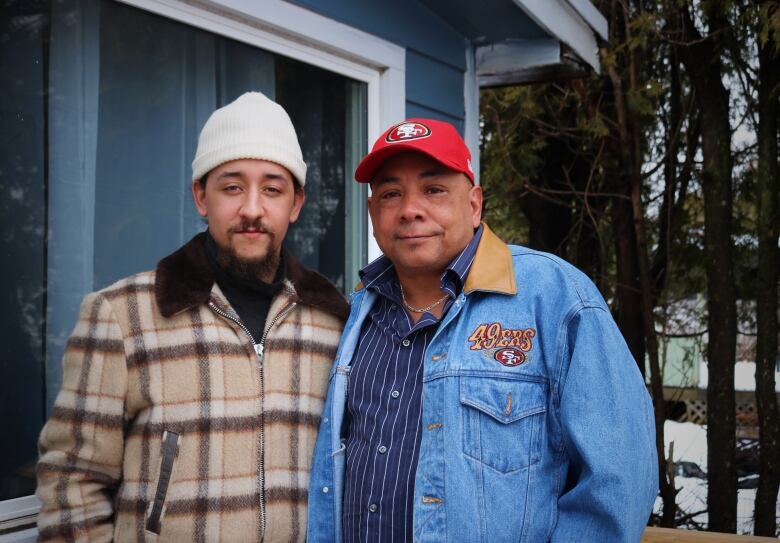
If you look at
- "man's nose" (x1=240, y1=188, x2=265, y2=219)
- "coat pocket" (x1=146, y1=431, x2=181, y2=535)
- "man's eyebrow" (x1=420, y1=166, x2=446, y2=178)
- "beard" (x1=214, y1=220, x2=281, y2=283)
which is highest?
"man's eyebrow" (x1=420, y1=166, x2=446, y2=178)

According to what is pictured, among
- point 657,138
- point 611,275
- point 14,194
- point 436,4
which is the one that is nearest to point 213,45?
point 14,194

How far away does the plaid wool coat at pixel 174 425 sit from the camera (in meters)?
1.87

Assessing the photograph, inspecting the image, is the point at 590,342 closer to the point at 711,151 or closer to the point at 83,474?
the point at 83,474

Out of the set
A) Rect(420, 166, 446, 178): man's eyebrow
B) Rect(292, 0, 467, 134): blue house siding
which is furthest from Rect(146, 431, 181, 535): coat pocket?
Rect(292, 0, 467, 134): blue house siding

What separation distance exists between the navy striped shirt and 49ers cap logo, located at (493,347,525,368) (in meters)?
0.21

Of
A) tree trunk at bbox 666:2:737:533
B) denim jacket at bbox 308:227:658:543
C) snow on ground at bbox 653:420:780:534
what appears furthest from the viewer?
snow on ground at bbox 653:420:780:534

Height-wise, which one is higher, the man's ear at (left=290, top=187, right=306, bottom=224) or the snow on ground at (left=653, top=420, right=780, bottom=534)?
the man's ear at (left=290, top=187, right=306, bottom=224)

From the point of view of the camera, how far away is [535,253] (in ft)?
6.89

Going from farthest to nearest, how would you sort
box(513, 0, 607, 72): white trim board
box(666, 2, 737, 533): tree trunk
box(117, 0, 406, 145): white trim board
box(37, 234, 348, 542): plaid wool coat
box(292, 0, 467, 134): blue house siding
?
box(666, 2, 737, 533): tree trunk → box(513, 0, 607, 72): white trim board → box(292, 0, 467, 134): blue house siding → box(117, 0, 406, 145): white trim board → box(37, 234, 348, 542): plaid wool coat

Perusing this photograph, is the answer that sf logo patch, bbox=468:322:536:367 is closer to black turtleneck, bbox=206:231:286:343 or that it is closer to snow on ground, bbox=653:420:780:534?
black turtleneck, bbox=206:231:286:343

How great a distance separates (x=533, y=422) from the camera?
6.11 ft

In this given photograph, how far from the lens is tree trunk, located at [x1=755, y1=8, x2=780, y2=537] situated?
5.23m

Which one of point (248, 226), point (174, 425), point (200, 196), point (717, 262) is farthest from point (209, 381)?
point (717, 262)

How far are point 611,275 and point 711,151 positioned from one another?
201 centimetres
